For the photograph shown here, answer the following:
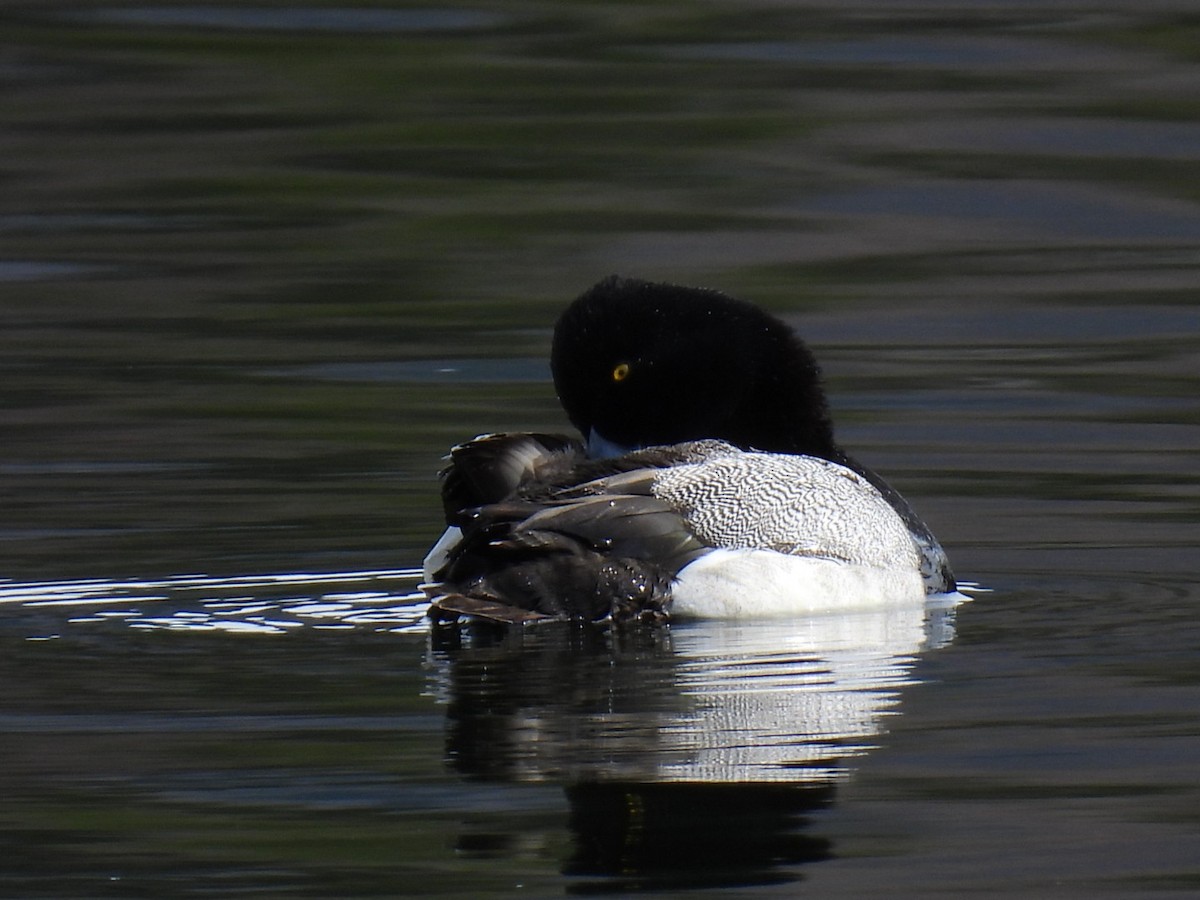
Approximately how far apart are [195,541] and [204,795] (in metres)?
3.11

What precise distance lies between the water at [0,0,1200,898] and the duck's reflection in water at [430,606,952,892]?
Answer: 20mm

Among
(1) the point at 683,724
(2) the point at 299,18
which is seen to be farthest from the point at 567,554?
(2) the point at 299,18

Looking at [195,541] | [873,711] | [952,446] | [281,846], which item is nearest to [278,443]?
[195,541]

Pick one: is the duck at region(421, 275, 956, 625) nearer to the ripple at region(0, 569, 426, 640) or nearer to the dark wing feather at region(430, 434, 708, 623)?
the dark wing feather at region(430, 434, 708, 623)

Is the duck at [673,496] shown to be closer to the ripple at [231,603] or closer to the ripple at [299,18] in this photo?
the ripple at [231,603]

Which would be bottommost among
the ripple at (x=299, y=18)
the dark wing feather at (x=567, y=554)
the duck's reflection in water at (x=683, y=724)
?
the duck's reflection in water at (x=683, y=724)

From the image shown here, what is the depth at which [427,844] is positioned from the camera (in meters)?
5.40

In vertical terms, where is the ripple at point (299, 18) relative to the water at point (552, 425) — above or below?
above

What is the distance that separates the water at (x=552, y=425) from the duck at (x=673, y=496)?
0.16m

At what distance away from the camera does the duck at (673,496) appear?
7.25 metres

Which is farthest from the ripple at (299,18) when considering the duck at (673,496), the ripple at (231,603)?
the ripple at (231,603)

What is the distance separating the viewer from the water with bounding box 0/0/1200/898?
5566 millimetres

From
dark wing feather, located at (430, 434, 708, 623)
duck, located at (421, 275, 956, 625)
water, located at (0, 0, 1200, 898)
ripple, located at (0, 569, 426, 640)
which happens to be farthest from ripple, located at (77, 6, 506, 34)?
dark wing feather, located at (430, 434, 708, 623)

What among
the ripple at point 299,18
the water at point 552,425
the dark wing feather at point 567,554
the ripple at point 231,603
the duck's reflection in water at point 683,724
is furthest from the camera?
the ripple at point 299,18
